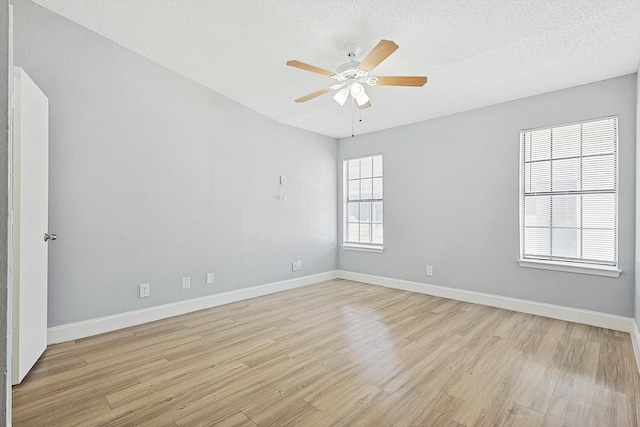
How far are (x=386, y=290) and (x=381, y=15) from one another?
3.70 metres

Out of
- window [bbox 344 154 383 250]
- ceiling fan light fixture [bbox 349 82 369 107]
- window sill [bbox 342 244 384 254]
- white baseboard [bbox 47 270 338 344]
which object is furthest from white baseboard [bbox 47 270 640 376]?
ceiling fan light fixture [bbox 349 82 369 107]

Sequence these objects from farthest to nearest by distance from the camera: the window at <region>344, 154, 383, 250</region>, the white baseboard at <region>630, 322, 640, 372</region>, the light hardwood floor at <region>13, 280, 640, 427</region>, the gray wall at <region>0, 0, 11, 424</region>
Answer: the window at <region>344, 154, 383, 250</region> < the white baseboard at <region>630, 322, 640, 372</region> < the light hardwood floor at <region>13, 280, 640, 427</region> < the gray wall at <region>0, 0, 11, 424</region>

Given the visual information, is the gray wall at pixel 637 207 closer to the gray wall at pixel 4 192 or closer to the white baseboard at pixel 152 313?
the white baseboard at pixel 152 313

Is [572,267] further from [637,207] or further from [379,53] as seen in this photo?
[379,53]

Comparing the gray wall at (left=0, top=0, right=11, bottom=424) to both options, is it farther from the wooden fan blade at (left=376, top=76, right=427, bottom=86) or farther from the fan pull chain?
the fan pull chain

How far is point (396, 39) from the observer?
8.67 ft

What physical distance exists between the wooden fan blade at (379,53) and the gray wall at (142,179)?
2334 millimetres

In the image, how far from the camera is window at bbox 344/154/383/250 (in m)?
5.32

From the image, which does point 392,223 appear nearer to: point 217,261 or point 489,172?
point 489,172

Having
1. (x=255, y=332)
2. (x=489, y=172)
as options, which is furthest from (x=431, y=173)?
(x=255, y=332)

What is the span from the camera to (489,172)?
4.00 meters

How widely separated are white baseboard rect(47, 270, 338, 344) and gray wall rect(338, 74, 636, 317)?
1.81m

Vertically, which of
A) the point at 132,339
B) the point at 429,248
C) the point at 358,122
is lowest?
the point at 132,339

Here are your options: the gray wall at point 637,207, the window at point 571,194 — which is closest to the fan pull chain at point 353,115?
the window at point 571,194
